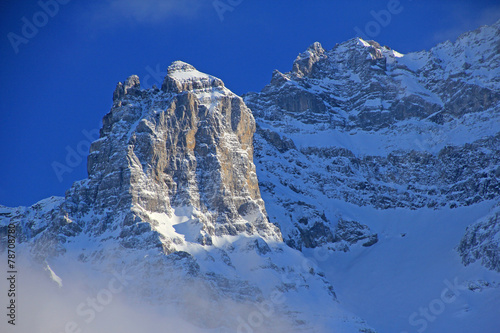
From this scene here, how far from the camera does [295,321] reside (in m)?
189

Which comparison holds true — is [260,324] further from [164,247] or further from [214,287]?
[164,247]

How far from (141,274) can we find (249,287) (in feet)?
76.8

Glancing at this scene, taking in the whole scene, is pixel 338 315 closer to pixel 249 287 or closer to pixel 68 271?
pixel 249 287

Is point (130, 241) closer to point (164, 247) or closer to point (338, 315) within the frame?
point (164, 247)

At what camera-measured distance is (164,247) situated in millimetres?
193625

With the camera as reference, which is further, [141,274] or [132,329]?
[141,274]

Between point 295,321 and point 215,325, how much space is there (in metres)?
17.5

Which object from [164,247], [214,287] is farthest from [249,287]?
[164,247]

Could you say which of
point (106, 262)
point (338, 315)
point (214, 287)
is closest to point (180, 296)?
point (214, 287)

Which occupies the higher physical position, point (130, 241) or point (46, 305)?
point (130, 241)

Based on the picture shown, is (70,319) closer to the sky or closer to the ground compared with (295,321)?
closer to the ground

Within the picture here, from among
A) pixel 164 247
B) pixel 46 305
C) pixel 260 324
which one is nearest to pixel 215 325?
pixel 260 324

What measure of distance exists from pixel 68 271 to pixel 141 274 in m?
A: 17.0

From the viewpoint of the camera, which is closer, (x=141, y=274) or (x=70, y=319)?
(x=70, y=319)
